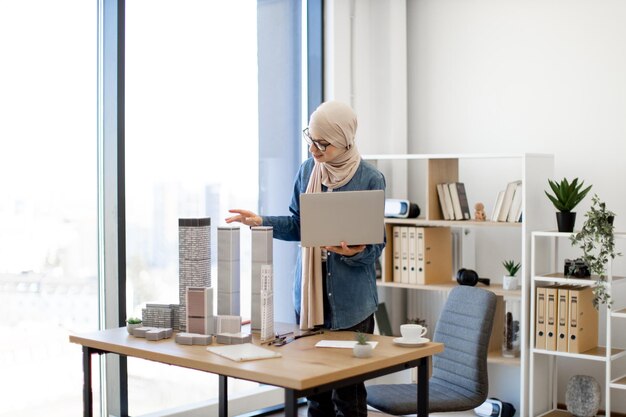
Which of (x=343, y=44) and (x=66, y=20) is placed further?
(x=343, y=44)

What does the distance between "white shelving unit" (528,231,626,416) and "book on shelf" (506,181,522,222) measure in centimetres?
18

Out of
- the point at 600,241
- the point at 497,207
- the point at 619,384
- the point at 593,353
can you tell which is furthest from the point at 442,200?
the point at 619,384

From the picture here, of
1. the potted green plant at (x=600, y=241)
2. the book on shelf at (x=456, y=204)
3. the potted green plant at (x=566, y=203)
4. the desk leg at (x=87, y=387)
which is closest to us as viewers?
the desk leg at (x=87, y=387)

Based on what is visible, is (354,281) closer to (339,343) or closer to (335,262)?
(335,262)

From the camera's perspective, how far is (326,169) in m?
3.50

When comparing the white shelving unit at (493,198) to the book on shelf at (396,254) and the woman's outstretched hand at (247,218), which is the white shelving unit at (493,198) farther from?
the woman's outstretched hand at (247,218)

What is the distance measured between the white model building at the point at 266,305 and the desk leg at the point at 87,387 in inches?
27.9

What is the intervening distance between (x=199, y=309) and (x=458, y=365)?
1.29 metres

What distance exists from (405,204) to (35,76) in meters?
2.37

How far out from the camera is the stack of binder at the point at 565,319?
469cm

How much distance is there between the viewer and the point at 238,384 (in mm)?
5332

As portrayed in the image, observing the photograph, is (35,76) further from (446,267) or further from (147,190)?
(446,267)

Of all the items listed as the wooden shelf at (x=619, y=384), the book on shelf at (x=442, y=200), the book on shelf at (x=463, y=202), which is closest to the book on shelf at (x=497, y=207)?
the book on shelf at (x=463, y=202)

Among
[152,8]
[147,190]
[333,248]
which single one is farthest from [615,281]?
[152,8]
